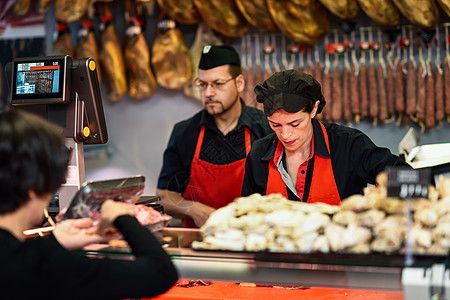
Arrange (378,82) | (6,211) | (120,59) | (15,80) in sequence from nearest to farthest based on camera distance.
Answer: (6,211)
(15,80)
(378,82)
(120,59)

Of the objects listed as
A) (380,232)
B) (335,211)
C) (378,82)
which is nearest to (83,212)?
(335,211)

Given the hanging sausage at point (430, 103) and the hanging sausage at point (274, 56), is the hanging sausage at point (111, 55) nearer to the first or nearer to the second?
the hanging sausage at point (274, 56)

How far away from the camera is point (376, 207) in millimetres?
1522

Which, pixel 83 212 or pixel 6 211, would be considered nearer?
pixel 6 211

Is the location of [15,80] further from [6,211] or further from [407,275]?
[407,275]

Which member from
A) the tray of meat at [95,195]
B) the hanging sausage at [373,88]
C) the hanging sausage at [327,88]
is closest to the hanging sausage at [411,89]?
the hanging sausage at [373,88]

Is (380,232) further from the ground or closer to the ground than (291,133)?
closer to the ground

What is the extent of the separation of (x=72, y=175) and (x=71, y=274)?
1.20 metres

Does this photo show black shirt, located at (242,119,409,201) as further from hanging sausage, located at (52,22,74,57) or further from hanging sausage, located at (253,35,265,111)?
hanging sausage, located at (52,22,74,57)

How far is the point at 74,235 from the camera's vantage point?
1.68 meters

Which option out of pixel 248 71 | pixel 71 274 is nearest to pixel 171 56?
pixel 248 71

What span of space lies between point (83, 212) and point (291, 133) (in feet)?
3.85

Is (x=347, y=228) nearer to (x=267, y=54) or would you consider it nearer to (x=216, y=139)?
(x=216, y=139)

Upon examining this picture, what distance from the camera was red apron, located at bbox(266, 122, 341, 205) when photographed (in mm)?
2641
